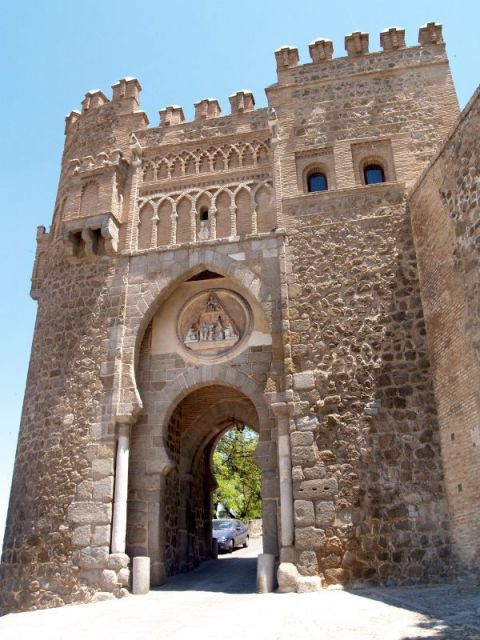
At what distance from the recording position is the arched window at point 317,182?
10.8 m

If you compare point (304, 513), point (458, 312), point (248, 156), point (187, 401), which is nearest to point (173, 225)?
point (248, 156)

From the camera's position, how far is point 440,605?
5.71 meters

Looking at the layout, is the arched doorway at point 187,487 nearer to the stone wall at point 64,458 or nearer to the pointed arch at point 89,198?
the stone wall at point 64,458

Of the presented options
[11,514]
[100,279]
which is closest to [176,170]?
[100,279]

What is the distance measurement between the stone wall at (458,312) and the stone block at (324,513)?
65.5 inches

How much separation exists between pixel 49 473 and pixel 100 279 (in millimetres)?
3646

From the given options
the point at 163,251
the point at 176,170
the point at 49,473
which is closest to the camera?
the point at 49,473

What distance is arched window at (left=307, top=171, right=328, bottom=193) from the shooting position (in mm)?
10789

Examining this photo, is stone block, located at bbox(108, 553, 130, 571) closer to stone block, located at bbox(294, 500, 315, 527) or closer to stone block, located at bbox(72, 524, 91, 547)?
stone block, located at bbox(72, 524, 91, 547)

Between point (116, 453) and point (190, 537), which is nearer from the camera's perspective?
point (116, 453)

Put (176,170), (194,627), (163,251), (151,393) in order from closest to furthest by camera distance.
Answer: (194,627)
(151,393)
(163,251)
(176,170)

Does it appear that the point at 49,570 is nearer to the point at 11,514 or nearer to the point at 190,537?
the point at 11,514

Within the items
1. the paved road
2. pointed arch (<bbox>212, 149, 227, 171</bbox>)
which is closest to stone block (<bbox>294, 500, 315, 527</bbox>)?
the paved road

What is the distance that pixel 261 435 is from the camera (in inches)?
363
